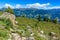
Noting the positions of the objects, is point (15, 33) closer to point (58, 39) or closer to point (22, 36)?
point (22, 36)

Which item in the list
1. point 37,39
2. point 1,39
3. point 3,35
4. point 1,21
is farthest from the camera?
point 37,39

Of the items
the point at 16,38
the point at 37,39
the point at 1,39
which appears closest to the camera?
the point at 1,39

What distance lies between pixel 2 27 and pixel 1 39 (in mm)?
3413

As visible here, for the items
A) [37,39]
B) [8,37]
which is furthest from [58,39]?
[8,37]

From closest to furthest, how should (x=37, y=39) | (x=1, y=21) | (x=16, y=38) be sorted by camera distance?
(x=16, y=38), (x=1, y=21), (x=37, y=39)

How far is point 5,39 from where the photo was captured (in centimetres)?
1297

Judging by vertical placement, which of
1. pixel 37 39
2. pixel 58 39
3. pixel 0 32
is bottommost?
pixel 58 39

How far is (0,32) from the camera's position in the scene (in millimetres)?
13867

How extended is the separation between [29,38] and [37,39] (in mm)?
2233

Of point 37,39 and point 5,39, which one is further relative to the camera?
point 37,39

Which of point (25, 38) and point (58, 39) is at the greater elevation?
→ point (25, 38)

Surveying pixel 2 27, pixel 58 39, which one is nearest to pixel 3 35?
pixel 2 27

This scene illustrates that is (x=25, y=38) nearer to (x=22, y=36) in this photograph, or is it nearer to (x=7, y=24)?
(x=22, y=36)

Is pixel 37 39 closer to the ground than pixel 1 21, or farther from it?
closer to the ground
